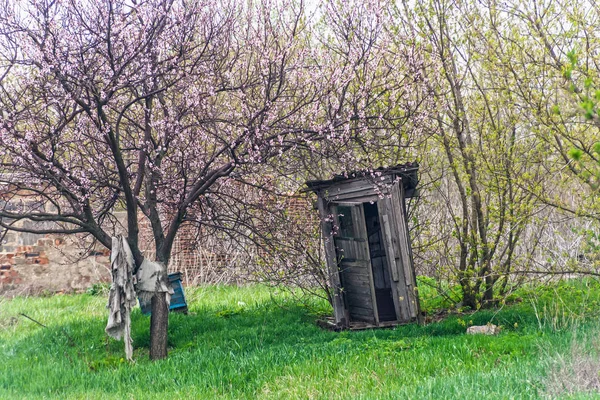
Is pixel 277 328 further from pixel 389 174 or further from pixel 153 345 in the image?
Answer: pixel 389 174

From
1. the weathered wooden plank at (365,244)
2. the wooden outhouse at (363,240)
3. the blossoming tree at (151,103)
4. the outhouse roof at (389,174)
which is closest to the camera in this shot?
the blossoming tree at (151,103)

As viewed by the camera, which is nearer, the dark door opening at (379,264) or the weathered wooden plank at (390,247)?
the weathered wooden plank at (390,247)

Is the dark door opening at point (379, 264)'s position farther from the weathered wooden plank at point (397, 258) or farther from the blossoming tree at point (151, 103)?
the blossoming tree at point (151, 103)

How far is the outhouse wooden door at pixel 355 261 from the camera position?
9406 mm

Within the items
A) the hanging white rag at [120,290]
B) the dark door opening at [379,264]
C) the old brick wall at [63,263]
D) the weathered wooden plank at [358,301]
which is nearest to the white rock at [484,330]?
the weathered wooden plank at [358,301]

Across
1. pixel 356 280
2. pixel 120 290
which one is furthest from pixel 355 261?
pixel 120 290

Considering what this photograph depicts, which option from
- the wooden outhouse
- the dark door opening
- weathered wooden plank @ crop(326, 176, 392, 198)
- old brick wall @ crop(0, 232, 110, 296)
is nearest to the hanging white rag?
the wooden outhouse

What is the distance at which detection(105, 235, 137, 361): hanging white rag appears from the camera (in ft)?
24.5

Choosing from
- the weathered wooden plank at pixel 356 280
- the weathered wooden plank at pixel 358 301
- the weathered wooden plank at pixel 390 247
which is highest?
the weathered wooden plank at pixel 390 247

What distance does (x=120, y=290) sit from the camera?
7.61 metres

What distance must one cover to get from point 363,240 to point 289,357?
3043 millimetres

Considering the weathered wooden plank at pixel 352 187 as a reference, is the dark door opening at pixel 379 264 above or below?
below

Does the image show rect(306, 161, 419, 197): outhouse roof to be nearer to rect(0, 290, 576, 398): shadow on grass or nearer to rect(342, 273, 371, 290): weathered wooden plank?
rect(342, 273, 371, 290): weathered wooden plank

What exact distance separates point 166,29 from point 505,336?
5.39 metres
